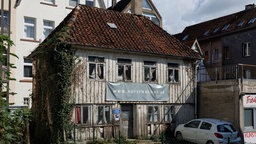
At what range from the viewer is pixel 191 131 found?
67.9ft

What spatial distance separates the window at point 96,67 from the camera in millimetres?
20641

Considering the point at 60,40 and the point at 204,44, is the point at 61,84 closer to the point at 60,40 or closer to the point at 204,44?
the point at 60,40

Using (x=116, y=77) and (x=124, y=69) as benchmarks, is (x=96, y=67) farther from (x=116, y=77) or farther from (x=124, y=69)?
(x=124, y=69)

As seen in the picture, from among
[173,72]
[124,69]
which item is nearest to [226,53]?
[173,72]

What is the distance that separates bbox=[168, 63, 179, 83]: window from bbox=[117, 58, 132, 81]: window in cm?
342

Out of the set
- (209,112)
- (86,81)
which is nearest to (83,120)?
(86,81)

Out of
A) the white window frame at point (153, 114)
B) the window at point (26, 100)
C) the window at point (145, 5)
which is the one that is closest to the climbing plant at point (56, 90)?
the white window frame at point (153, 114)

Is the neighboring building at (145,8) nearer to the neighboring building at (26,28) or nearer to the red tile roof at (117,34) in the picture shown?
the neighboring building at (26,28)

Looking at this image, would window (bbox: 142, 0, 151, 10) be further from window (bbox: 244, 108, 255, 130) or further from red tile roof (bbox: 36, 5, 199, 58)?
window (bbox: 244, 108, 255, 130)

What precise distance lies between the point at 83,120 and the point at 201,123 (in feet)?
23.4

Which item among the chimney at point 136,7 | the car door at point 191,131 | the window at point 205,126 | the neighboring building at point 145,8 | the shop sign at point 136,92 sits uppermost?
the neighboring building at point 145,8

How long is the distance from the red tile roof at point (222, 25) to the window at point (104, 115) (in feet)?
67.0

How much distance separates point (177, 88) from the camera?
24391 millimetres

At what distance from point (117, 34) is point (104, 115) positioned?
576cm
